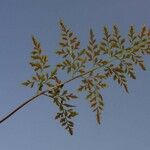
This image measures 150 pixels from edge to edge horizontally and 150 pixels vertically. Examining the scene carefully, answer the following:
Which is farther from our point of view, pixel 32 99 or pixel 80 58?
pixel 80 58

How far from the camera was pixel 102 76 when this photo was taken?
3773mm

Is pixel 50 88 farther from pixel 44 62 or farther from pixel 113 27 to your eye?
pixel 113 27

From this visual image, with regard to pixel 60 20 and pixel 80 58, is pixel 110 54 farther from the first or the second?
pixel 60 20

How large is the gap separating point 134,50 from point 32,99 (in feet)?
4.35

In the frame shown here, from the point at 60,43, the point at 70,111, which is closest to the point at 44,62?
the point at 60,43

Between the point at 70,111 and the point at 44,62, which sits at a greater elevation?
the point at 44,62

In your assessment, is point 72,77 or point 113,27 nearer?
point 72,77

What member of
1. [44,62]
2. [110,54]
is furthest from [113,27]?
[44,62]

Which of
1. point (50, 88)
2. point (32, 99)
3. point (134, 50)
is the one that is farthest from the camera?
point (134, 50)

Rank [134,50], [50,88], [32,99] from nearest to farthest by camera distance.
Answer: [32,99], [50,88], [134,50]

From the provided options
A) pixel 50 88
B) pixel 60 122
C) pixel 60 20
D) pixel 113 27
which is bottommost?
pixel 60 122

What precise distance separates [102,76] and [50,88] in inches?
23.1

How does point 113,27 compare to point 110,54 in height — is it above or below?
above

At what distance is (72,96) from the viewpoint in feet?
12.4
